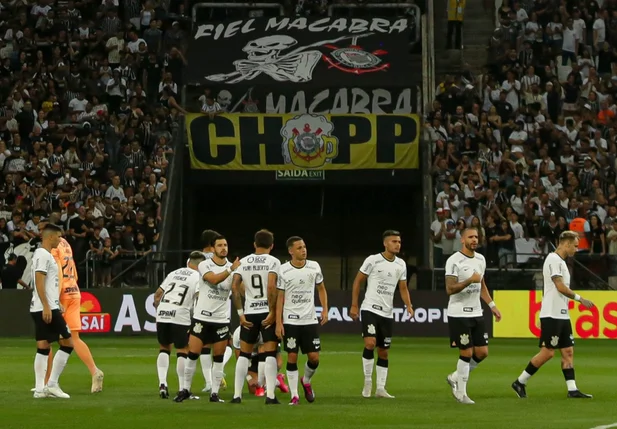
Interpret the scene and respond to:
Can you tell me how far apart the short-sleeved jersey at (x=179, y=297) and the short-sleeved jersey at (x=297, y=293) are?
1.40 m

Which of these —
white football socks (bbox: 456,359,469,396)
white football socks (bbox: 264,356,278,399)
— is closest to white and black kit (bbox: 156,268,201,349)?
white football socks (bbox: 264,356,278,399)

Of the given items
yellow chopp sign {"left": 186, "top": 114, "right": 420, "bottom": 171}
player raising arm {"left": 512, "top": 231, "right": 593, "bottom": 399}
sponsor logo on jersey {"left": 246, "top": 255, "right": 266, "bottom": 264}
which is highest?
yellow chopp sign {"left": 186, "top": 114, "right": 420, "bottom": 171}

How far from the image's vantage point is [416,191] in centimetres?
3684

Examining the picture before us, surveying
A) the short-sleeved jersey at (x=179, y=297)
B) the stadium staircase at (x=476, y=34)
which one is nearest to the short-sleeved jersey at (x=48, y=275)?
the short-sleeved jersey at (x=179, y=297)

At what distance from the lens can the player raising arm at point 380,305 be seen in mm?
17578

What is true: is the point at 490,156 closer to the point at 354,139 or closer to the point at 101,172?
the point at 354,139

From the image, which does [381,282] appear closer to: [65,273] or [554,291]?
[554,291]

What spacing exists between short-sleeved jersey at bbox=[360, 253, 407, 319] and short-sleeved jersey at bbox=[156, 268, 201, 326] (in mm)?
2269

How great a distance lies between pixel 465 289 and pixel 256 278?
8.83 feet

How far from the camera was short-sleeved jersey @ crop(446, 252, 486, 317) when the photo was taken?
670 inches

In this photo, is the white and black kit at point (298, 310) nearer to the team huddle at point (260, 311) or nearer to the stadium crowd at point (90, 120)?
the team huddle at point (260, 311)

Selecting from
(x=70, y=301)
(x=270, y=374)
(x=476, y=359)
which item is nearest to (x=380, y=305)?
(x=476, y=359)

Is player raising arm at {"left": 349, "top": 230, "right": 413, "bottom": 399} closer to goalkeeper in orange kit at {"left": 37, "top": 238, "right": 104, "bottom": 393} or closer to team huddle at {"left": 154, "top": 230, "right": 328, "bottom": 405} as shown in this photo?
team huddle at {"left": 154, "top": 230, "right": 328, "bottom": 405}

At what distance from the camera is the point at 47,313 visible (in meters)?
16.7
